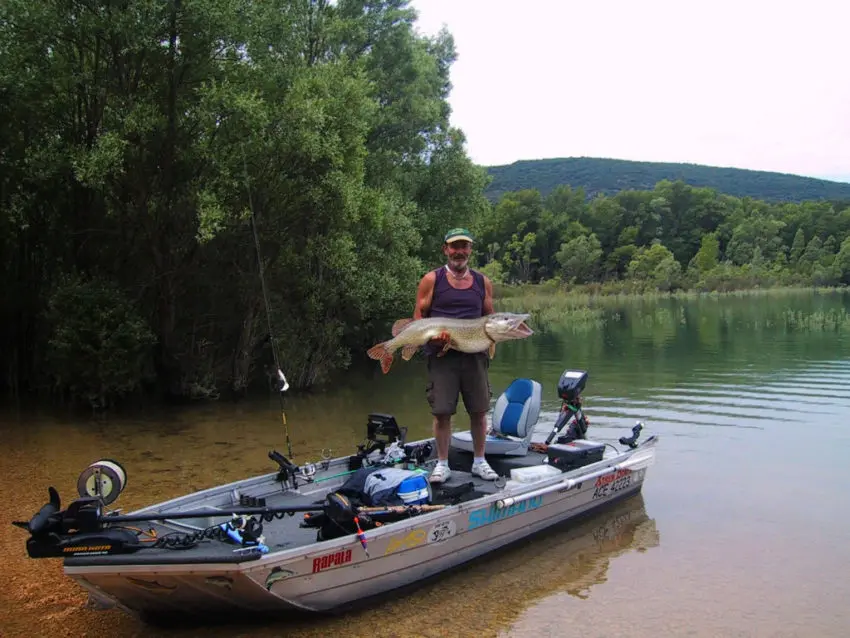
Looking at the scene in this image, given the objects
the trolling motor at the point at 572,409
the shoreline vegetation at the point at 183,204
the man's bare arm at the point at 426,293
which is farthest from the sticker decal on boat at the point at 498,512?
the shoreline vegetation at the point at 183,204

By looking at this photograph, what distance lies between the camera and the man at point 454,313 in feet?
22.6

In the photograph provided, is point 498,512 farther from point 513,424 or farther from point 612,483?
point 612,483

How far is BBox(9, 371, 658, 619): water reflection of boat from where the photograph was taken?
16.3 feet

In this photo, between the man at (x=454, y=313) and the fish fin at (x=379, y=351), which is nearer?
the fish fin at (x=379, y=351)

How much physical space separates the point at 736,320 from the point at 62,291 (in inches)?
1221

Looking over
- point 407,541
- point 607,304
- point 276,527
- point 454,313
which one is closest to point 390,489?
point 407,541

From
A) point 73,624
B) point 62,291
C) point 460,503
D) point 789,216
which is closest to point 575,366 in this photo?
point 62,291

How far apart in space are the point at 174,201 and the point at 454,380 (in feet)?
34.9

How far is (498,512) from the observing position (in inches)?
261

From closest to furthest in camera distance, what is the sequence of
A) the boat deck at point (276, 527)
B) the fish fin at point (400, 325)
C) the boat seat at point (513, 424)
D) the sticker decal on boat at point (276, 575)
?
the boat deck at point (276, 527)
the sticker decal on boat at point (276, 575)
the fish fin at point (400, 325)
the boat seat at point (513, 424)

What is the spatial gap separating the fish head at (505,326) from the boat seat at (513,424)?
2053 mm

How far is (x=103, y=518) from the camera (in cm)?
518

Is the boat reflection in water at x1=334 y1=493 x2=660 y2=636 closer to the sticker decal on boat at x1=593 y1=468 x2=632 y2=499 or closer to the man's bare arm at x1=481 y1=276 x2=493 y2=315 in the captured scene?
the sticker decal on boat at x1=593 y1=468 x2=632 y2=499

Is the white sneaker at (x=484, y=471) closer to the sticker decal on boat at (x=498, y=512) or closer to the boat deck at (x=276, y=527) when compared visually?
the boat deck at (x=276, y=527)
